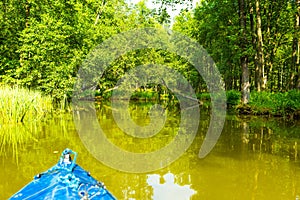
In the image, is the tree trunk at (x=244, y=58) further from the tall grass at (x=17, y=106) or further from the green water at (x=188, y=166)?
the tall grass at (x=17, y=106)

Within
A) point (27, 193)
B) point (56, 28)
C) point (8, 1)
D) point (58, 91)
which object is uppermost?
point (8, 1)

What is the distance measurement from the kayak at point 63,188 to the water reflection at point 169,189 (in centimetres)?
216

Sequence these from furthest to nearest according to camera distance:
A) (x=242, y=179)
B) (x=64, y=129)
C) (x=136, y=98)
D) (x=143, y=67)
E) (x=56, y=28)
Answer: (x=136, y=98) < (x=143, y=67) < (x=56, y=28) < (x=64, y=129) < (x=242, y=179)

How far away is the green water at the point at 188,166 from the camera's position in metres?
5.49

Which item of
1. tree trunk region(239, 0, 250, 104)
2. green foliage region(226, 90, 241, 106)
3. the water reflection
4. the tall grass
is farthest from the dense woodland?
the water reflection

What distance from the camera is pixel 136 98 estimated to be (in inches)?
1727

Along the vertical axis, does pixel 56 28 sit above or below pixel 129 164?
above

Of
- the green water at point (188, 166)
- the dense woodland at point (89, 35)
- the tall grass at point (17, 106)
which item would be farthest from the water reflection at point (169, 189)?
the dense woodland at point (89, 35)

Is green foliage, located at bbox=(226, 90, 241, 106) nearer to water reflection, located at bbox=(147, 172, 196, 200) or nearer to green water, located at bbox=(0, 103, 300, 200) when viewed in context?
green water, located at bbox=(0, 103, 300, 200)

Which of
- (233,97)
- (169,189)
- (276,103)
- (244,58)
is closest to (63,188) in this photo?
(169,189)

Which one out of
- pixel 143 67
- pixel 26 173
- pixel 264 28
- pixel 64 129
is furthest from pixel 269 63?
pixel 26 173

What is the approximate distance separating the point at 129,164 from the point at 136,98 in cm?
3644

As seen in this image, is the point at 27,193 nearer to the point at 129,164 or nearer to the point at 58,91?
the point at 129,164

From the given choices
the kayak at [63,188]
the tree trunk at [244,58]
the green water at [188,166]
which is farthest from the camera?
the tree trunk at [244,58]
